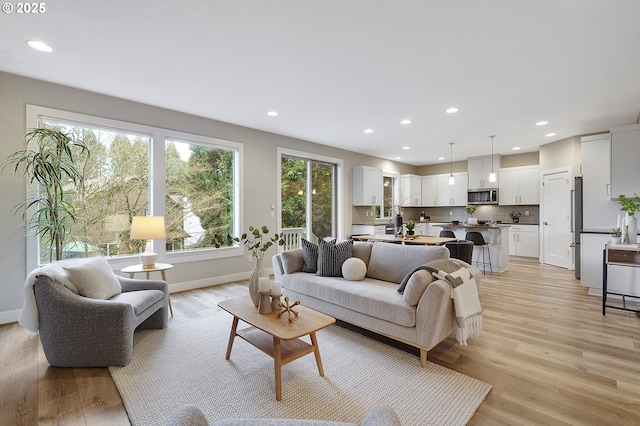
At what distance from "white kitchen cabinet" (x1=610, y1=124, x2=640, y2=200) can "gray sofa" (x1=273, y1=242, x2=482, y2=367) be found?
321cm

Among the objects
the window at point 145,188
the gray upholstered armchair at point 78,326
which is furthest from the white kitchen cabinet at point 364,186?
the gray upholstered armchair at point 78,326

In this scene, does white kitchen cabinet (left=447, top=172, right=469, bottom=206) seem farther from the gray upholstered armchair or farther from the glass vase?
the gray upholstered armchair

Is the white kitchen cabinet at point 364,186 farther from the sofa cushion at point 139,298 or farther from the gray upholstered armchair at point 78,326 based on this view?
the gray upholstered armchair at point 78,326

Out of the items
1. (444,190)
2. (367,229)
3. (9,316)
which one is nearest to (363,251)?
(367,229)

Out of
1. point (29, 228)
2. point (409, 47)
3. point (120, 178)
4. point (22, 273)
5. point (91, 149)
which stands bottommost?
point (22, 273)

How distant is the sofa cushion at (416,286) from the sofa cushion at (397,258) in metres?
0.56

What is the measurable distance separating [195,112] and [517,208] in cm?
794

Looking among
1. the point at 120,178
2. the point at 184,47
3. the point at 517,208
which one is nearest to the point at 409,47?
the point at 184,47

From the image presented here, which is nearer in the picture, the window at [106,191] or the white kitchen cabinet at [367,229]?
the window at [106,191]

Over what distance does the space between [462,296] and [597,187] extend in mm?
3987

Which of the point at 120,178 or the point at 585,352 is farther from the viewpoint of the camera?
the point at 120,178

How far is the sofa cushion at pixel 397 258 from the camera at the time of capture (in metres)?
2.96

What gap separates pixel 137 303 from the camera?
2.58 metres

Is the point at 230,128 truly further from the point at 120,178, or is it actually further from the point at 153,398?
the point at 153,398
